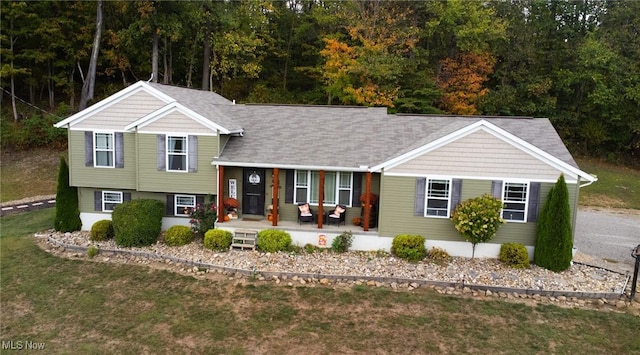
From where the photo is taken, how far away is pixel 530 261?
1480 centimetres

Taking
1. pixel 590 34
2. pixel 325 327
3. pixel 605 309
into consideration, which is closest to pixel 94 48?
pixel 325 327

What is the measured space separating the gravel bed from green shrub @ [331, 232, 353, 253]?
0.26m

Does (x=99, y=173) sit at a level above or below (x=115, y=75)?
below

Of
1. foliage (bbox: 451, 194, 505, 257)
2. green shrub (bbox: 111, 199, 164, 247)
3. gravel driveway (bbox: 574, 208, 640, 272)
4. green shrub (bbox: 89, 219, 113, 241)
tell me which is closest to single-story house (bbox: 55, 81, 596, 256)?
foliage (bbox: 451, 194, 505, 257)

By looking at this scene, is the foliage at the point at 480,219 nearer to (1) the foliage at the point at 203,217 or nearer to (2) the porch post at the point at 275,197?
(2) the porch post at the point at 275,197

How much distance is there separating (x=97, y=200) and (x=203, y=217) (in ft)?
15.3

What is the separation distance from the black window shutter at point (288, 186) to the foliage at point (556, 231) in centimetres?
858

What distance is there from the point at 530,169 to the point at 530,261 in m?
3.03

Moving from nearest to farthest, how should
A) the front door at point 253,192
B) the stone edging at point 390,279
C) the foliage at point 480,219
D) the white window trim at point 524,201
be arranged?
1. the stone edging at point 390,279
2. the foliage at point 480,219
3. the white window trim at point 524,201
4. the front door at point 253,192

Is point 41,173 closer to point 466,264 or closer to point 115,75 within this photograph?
point 115,75

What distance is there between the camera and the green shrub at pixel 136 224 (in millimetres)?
15336

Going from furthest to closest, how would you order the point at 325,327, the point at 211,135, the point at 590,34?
the point at 590,34 → the point at 211,135 → the point at 325,327

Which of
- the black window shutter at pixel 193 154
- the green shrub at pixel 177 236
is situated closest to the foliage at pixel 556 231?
the green shrub at pixel 177 236

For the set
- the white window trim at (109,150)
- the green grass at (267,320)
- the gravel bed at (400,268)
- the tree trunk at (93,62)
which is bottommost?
the green grass at (267,320)
